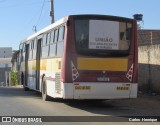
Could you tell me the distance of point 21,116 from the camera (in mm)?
13234

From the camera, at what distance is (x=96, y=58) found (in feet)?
50.2

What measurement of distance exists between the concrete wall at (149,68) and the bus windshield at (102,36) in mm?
5799

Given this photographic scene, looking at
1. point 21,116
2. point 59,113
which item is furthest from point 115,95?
point 21,116

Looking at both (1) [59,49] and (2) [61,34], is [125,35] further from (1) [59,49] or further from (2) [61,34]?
(1) [59,49]

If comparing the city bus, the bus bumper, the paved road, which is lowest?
the paved road

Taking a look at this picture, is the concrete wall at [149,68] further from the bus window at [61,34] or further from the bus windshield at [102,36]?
the bus window at [61,34]

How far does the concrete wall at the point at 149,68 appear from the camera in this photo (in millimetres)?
21281

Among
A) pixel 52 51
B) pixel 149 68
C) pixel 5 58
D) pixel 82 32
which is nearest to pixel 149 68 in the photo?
pixel 149 68

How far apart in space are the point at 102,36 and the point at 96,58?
2.80 feet

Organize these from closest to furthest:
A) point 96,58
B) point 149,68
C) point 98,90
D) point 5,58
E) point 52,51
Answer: point 98,90
point 96,58
point 52,51
point 149,68
point 5,58

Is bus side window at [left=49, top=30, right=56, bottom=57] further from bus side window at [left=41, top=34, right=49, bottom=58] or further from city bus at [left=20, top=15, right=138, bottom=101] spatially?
bus side window at [left=41, top=34, right=49, bottom=58]

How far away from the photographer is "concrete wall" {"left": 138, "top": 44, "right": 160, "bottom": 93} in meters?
21.3

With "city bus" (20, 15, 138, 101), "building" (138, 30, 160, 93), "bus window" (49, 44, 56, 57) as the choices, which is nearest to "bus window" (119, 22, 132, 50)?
"city bus" (20, 15, 138, 101)

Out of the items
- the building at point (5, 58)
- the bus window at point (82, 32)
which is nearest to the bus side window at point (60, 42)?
the bus window at point (82, 32)
